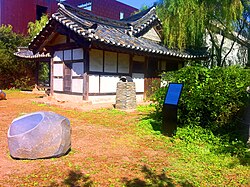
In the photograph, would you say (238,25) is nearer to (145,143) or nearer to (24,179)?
(145,143)

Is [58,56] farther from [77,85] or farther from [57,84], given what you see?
[77,85]

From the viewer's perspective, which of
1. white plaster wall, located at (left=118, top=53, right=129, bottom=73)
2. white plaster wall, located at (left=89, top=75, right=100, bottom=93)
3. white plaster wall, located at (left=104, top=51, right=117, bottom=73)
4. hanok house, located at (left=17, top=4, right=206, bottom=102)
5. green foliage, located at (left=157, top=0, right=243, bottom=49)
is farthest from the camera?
white plaster wall, located at (left=118, top=53, right=129, bottom=73)

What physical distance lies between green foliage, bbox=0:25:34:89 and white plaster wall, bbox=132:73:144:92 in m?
11.5

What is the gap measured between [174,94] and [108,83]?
5344 mm

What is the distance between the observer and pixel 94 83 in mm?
9336

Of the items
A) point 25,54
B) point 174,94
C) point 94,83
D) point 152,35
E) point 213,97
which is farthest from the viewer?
point 25,54

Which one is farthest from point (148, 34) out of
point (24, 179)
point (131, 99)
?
point (24, 179)

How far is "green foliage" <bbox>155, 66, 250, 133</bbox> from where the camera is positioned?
4668mm

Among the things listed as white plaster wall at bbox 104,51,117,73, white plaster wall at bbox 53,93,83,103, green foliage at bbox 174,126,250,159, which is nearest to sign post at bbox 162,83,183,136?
green foliage at bbox 174,126,250,159

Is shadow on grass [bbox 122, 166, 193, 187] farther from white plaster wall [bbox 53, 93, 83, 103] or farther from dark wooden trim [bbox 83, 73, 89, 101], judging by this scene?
white plaster wall [bbox 53, 93, 83, 103]

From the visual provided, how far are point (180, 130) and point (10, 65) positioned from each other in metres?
16.6

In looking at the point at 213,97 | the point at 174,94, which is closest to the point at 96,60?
the point at 174,94

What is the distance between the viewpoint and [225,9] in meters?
9.87

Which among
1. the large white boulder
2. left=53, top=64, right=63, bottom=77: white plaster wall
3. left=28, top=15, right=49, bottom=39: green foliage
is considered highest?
left=28, top=15, right=49, bottom=39: green foliage
